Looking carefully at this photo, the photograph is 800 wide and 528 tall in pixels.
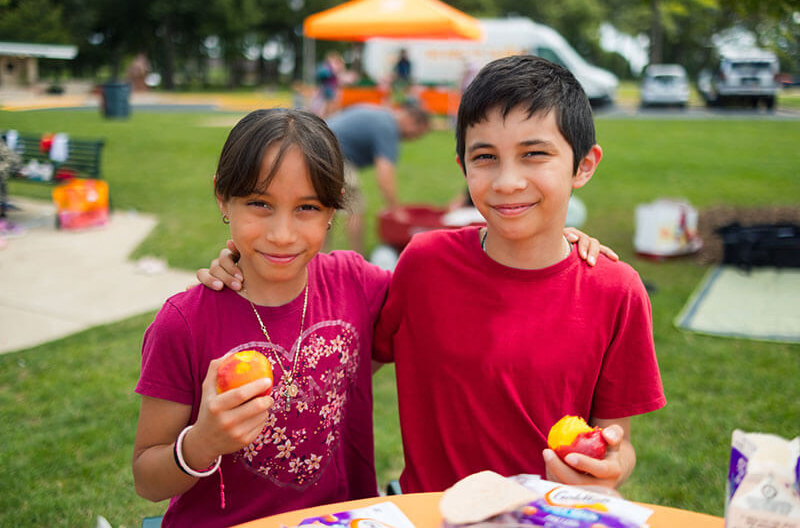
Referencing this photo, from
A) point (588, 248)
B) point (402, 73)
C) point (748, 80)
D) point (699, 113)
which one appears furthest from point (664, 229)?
point (748, 80)

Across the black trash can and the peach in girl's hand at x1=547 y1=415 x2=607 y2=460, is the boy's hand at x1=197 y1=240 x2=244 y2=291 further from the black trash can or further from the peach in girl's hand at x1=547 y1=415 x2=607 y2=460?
the black trash can

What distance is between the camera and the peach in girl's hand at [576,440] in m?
1.48

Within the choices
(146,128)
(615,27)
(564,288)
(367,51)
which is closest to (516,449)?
(564,288)

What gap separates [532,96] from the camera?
1.82 metres

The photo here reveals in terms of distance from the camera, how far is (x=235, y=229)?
5.82 feet

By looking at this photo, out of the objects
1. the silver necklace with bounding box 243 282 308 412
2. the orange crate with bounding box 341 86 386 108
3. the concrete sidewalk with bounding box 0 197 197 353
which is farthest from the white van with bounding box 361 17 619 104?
the silver necklace with bounding box 243 282 308 412

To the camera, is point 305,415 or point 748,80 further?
point 748,80

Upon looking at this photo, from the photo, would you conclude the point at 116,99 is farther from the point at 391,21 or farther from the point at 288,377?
the point at 288,377

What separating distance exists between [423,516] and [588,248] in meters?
0.95

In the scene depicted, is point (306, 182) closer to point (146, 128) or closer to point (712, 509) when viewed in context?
point (712, 509)

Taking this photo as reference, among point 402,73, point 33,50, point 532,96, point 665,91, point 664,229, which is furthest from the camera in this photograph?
point 665,91

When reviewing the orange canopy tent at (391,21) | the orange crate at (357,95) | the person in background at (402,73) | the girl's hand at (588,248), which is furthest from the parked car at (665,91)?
the girl's hand at (588,248)

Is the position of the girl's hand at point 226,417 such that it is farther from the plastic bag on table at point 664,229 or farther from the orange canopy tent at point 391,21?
the orange canopy tent at point 391,21

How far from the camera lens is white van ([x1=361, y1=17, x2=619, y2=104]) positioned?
24.0m
